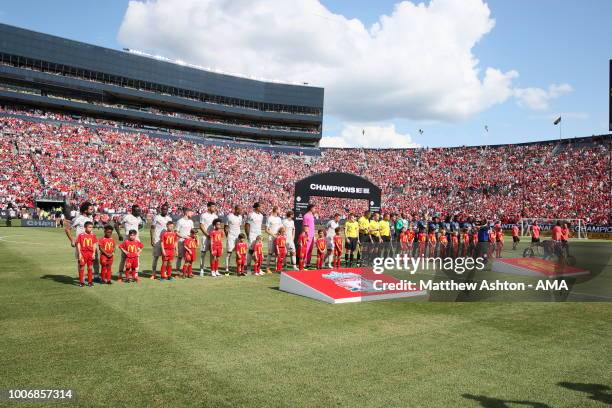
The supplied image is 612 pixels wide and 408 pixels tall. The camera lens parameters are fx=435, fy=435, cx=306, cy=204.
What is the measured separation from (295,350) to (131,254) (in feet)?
23.0

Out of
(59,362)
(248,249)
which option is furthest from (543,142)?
(59,362)

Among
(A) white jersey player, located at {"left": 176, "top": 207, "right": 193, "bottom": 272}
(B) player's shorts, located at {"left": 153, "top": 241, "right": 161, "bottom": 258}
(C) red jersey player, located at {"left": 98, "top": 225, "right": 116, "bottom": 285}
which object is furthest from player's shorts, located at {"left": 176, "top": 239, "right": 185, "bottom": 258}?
(C) red jersey player, located at {"left": 98, "top": 225, "right": 116, "bottom": 285}

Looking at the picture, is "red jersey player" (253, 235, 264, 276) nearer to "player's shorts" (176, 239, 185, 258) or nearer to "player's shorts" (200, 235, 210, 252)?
"player's shorts" (200, 235, 210, 252)

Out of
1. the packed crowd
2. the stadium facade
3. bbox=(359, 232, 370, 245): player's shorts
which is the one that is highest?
the stadium facade

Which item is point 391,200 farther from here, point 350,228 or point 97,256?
point 97,256

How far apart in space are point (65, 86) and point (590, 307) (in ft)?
209

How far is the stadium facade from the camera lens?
55541mm

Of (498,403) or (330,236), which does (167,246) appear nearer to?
(330,236)

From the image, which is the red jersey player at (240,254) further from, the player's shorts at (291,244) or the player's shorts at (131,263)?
the player's shorts at (131,263)

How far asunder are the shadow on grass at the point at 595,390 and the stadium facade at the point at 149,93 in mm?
64641

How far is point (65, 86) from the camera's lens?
57594mm

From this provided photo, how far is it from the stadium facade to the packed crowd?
29.9 feet

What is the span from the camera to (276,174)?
199 ft

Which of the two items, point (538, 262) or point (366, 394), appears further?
point (538, 262)
